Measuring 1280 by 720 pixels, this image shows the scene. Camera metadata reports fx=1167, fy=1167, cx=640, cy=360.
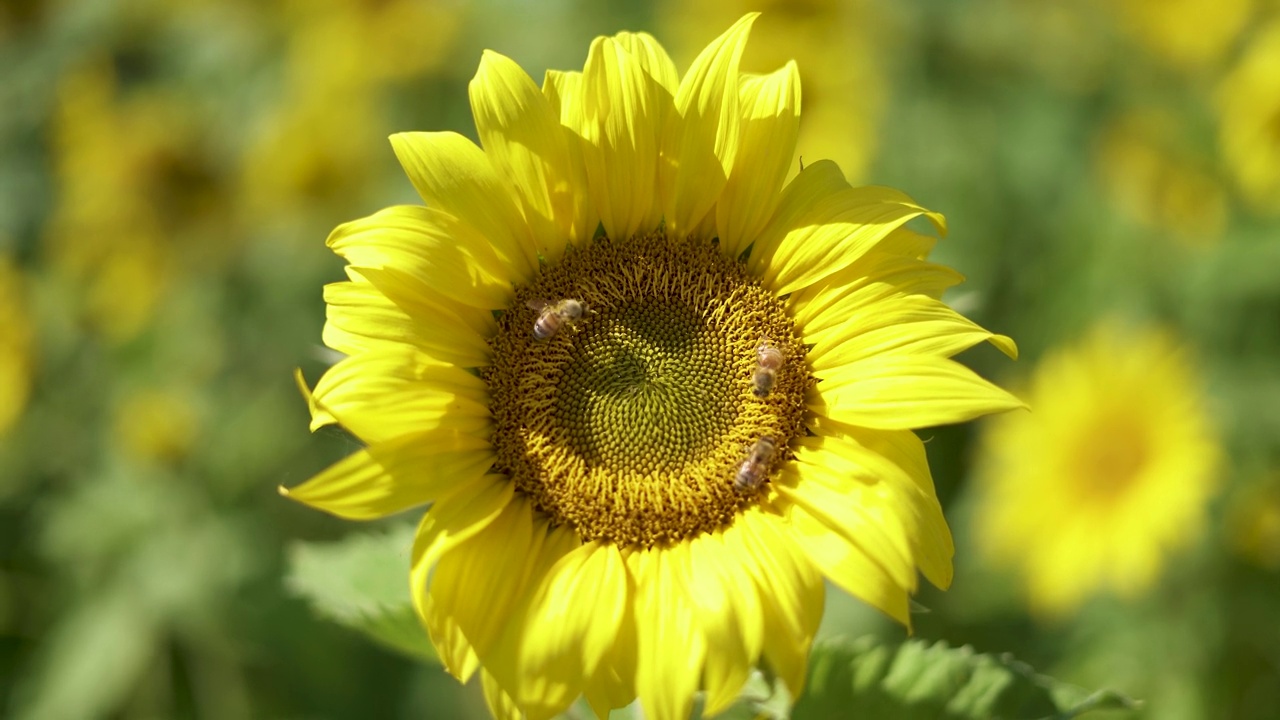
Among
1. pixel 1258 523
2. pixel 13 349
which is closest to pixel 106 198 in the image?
pixel 13 349

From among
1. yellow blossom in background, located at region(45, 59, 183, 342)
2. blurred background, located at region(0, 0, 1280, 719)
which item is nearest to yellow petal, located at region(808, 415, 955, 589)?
blurred background, located at region(0, 0, 1280, 719)

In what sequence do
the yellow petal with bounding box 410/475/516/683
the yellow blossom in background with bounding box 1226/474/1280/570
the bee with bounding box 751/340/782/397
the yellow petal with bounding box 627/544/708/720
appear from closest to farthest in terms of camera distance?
the yellow petal with bounding box 627/544/708/720 → the yellow petal with bounding box 410/475/516/683 → the bee with bounding box 751/340/782/397 → the yellow blossom in background with bounding box 1226/474/1280/570

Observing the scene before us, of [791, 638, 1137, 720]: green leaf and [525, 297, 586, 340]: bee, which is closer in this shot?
[791, 638, 1137, 720]: green leaf

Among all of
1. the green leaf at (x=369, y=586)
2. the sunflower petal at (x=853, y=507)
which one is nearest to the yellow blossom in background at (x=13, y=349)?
the green leaf at (x=369, y=586)

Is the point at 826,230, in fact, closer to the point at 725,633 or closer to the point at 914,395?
the point at 914,395

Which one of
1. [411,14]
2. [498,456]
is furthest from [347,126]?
[498,456]

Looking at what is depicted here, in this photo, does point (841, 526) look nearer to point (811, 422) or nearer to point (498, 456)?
point (811, 422)

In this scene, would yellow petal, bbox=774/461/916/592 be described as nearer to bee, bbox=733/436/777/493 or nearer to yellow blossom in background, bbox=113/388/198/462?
bee, bbox=733/436/777/493

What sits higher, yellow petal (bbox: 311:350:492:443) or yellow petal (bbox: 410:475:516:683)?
yellow petal (bbox: 311:350:492:443)
